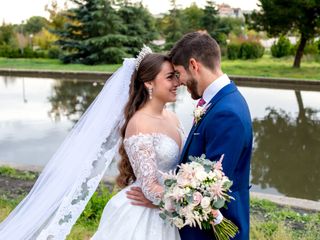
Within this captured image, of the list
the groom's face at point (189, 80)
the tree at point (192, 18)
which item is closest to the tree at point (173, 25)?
the tree at point (192, 18)

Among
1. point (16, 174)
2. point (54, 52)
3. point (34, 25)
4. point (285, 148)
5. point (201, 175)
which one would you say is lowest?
point (34, 25)

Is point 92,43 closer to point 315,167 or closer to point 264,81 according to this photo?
point 264,81

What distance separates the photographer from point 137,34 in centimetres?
3119

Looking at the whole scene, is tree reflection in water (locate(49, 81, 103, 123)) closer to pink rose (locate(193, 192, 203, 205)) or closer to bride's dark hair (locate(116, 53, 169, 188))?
bride's dark hair (locate(116, 53, 169, 188))

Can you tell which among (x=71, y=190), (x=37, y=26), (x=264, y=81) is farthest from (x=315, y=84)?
(x=37, y=26)

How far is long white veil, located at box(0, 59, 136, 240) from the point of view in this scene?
3064mm

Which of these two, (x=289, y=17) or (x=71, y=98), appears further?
(x=289, y=17)

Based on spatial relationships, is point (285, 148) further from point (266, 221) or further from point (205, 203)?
point (205, 203)

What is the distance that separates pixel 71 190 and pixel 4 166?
3871 millimetres

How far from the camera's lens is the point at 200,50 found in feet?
7.14

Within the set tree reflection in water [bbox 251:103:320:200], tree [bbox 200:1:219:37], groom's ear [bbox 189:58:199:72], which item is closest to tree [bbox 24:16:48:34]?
tree [bbox 200:1:219:37]

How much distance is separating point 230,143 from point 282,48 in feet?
100

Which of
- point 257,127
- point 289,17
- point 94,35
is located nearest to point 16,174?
point 257,127

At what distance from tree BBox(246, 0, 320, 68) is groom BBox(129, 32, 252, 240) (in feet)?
68.8
